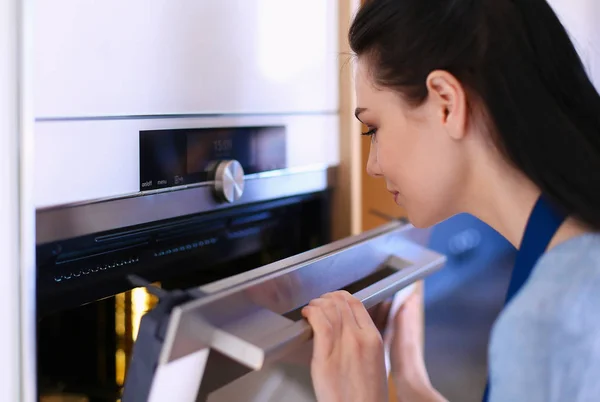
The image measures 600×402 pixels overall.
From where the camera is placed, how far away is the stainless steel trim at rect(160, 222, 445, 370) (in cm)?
61

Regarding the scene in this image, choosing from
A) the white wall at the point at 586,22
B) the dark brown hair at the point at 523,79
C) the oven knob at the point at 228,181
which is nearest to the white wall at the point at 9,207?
the oven knob at the point at 228,181

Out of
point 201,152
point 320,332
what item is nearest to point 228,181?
point 201,152

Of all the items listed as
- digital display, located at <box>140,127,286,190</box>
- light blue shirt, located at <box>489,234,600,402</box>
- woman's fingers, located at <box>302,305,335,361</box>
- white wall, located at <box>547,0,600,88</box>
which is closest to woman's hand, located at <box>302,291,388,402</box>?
woman's fingers, located at <box>302,305,335,361</box>

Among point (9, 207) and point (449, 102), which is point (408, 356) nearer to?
point (449, 102)

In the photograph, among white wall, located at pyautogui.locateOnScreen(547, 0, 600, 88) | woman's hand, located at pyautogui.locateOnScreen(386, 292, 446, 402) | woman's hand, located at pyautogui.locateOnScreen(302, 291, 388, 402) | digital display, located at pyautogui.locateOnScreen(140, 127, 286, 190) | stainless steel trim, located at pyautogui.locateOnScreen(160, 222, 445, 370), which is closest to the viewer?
stainless steel trim, located at pyautogui.locateOnScreen(160, 222, 445, 370)

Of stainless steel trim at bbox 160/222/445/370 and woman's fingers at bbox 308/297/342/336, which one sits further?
woman's fingers at bbox 308/297/342/336

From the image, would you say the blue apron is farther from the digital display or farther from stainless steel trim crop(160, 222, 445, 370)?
the digital display

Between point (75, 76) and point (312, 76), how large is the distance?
0.44m

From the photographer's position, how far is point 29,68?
0.66 metres

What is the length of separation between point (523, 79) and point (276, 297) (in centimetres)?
33

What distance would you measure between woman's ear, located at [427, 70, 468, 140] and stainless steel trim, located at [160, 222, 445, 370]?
0.19 meters

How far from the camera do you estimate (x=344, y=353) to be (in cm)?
72

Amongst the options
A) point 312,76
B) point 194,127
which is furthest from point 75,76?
point 312,76

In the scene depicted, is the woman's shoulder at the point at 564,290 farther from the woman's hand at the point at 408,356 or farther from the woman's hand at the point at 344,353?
the woman's hand at the point at 408,356
